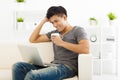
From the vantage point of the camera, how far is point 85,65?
2.36m

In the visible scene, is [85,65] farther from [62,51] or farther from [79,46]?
[62,51]

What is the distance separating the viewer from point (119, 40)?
4531 mm

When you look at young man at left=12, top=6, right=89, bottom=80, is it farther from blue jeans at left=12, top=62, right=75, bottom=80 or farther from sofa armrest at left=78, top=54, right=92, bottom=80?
sofa armrest at left=78, top=54, right=92, bottom=80

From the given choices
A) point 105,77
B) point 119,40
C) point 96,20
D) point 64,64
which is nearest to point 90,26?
point 96,20

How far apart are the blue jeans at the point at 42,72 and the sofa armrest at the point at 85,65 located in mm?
128

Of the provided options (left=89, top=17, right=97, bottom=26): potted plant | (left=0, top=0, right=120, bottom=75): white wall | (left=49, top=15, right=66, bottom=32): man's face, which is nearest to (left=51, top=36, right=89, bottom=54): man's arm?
(left=49, top=15, right=66, bottom=32): man's face

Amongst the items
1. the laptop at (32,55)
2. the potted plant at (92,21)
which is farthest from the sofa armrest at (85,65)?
the potted plant at (92,21)

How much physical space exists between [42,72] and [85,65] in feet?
1.31

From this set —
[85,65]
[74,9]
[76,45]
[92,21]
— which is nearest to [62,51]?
[76,45]

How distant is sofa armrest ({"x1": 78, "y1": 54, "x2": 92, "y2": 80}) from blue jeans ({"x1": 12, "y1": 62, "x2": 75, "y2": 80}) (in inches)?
5.0

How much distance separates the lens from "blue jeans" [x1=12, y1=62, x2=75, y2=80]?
2.25 metres

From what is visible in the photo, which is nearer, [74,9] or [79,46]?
[79,46]

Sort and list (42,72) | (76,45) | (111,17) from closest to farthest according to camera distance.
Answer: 1. (42,72)
2. (76,45)
3. (111,17)

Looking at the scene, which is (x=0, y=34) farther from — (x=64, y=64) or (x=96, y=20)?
(x=64, y=64)
